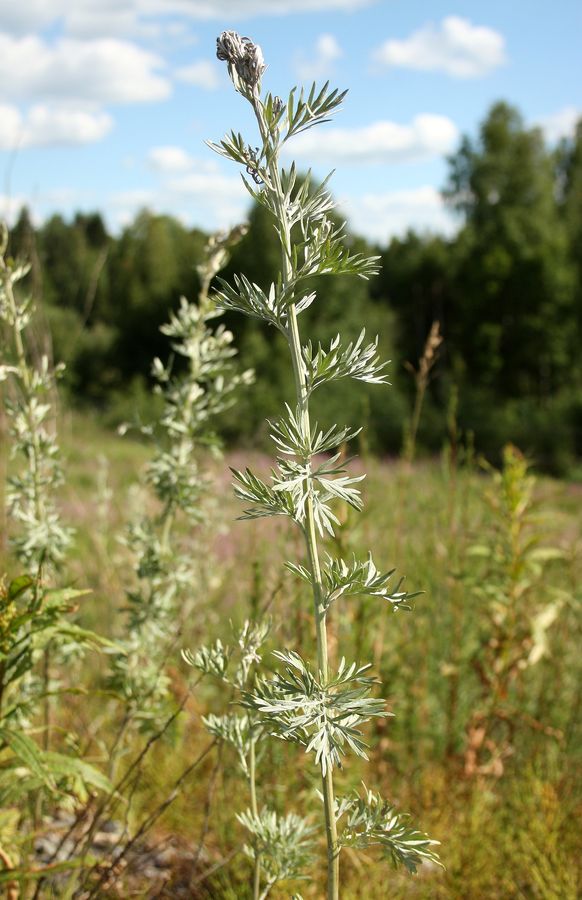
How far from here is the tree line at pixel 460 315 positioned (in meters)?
21.0

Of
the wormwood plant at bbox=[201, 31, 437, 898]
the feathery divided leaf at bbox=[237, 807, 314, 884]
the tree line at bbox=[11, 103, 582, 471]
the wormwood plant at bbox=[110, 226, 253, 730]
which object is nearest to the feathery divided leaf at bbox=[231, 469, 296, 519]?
the wormwood plant at bbox=[201, 31, 437, 898]

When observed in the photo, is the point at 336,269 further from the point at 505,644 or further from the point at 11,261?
the point at 505,644

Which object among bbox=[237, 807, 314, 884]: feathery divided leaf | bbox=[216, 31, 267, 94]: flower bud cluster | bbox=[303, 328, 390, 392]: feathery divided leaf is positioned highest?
bbox=[216, 31, 267, 94]: flower bud cluster

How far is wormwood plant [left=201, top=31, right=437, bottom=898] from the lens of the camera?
1.14 m

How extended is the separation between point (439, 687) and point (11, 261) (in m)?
3.06

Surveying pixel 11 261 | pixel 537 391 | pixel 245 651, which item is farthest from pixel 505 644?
pixel 537 391

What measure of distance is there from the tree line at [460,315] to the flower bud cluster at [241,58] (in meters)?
16.3

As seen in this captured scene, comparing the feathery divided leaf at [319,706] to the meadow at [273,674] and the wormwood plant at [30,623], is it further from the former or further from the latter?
the wormwood plant at [30,623]

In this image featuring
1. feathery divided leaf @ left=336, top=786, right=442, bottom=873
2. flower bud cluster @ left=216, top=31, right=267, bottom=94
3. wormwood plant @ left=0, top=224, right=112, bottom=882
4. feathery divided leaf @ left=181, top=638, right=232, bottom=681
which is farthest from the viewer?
wormwood plant @ left=0, top=224, right=112, bottom=882

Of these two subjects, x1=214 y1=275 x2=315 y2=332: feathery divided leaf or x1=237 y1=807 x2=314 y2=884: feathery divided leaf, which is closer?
x1=214 y1=275 x2=315 y2=332: feathery divided leaf

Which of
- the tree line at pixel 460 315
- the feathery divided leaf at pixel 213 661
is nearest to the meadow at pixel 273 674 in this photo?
the feathery divided leaf at pixel 213 661

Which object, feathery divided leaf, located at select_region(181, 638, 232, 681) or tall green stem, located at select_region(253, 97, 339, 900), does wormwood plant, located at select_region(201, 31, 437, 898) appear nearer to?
tall green stem, located at select_region(253, 97, 339, 900)

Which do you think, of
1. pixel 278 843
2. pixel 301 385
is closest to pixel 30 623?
pixel 278 843

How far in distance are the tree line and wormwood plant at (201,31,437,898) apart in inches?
640
